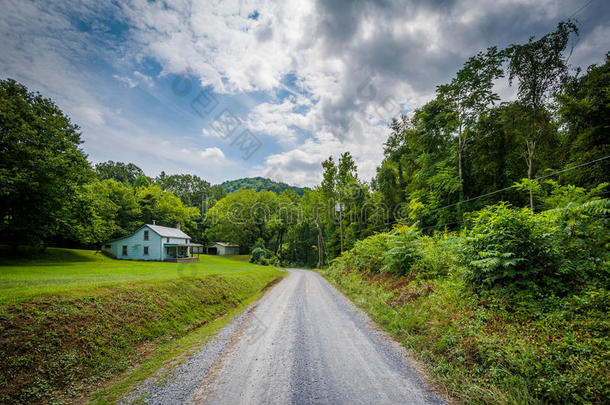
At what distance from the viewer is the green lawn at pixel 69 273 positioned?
5.78m

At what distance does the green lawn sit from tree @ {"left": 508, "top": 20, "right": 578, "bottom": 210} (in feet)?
72.3

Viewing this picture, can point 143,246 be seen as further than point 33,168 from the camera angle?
Yes

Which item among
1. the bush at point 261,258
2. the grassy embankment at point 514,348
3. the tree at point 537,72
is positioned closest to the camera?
the grassy embankment at point 514,348

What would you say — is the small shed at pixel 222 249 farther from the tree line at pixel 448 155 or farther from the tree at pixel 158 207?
the tree line at pixel 448 155

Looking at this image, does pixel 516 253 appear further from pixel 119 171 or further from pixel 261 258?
pixel 119 171

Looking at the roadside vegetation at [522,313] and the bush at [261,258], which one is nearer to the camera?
the roadside vegetation at [522,313]

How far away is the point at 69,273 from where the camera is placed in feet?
37.1

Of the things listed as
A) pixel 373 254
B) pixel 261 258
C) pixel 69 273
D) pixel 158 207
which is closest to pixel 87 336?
pixel 69 273

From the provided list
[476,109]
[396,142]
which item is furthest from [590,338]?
Result: [396,142]

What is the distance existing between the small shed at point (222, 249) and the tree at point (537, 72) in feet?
171

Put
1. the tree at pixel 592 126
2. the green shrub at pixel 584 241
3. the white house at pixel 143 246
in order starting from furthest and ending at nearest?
the white house at pixel 143 246
the tree at pixel 592 126
the green shrub at pixel 584 241

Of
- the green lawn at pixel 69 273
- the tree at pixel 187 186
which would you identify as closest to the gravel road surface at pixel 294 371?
the green lawn at pixel 69 273

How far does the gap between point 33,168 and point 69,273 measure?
13244 mm

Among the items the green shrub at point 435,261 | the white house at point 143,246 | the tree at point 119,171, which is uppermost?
the tree at point 119,171
